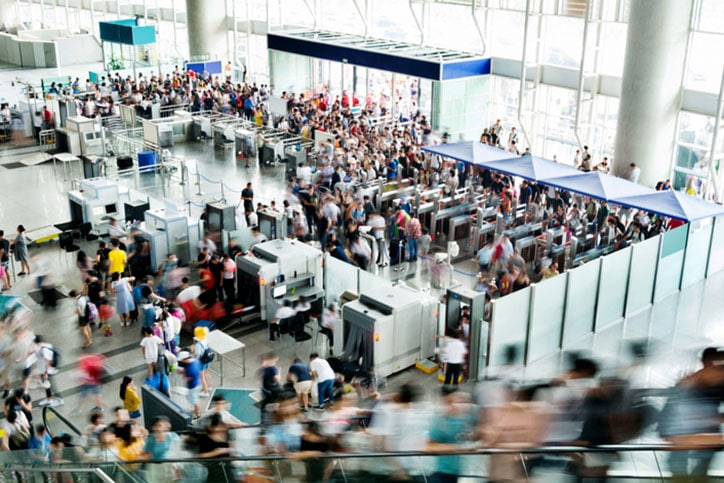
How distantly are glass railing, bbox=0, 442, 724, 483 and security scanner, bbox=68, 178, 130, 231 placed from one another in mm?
11083

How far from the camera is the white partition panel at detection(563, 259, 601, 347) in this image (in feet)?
46.9

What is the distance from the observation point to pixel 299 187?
21281 millimetres

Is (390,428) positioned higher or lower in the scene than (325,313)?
higher

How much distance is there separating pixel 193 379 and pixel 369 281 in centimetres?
395

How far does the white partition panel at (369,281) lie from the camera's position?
14758 millimetres

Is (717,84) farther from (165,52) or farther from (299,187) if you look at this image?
(165,52)

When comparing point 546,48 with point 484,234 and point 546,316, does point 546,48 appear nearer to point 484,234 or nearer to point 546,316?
point 484,234

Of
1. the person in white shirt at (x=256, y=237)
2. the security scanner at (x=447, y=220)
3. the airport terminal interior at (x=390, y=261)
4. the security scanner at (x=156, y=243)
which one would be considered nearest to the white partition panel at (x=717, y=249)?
the airport terminal interior at (x=390, y=261)

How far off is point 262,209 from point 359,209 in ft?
7.55

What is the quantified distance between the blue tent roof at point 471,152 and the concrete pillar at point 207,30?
22.5m

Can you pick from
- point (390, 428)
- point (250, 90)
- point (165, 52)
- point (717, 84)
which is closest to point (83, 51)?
point (165, 52)

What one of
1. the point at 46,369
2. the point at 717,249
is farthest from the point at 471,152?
the point at 46,369

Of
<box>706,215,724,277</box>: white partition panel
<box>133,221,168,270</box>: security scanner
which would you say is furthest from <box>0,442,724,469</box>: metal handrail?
<box>706,215,724,277</box>: white partition panel

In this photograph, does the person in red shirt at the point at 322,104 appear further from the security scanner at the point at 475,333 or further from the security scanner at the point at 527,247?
the security scanner at the point at 475,333
